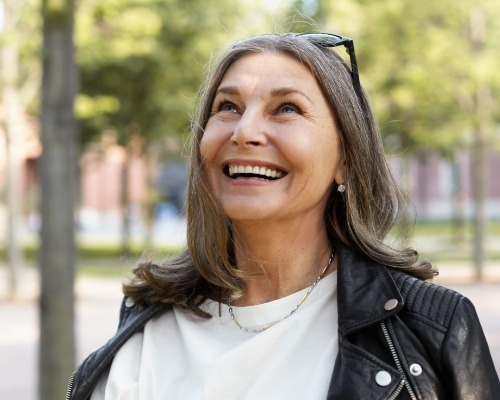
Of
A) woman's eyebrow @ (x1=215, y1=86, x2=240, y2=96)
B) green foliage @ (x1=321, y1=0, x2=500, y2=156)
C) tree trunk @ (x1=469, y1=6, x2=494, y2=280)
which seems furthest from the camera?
tree trunk @ (x1=469, y1=6, x2=494, y2=280)

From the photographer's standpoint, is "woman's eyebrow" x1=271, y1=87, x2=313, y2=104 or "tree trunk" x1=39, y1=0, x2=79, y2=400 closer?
"woman's eyebrow" x1=271, y1=87, x2=313, y2=104

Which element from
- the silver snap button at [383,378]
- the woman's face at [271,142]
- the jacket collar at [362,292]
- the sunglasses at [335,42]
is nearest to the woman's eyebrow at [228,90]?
the woman's face at [271,142]

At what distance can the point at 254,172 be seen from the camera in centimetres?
217

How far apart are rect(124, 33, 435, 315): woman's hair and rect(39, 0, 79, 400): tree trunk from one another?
3055mm

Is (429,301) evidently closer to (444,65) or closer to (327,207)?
(327,207)

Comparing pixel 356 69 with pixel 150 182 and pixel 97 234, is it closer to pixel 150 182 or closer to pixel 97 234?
pixel 150 182

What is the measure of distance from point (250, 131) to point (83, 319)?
38.0 ft

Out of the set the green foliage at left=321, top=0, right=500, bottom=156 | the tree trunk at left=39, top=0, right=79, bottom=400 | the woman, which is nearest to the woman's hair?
the woman

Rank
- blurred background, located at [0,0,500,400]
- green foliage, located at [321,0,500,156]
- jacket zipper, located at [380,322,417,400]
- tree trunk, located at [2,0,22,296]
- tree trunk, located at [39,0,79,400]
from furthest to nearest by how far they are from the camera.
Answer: green foliage, located at [321,0,500,156] → tree trunk, located at [2,0,22,296] → blurred background, located at [0,0,500,400] → tree trunk, located at [39,0,79,400] → jacket zipper, located at [380,322,417,400]

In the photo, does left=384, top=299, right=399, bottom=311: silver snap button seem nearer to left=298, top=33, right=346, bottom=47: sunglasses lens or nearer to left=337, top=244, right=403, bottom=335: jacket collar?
left=337, top=244, right=403, bottom=335: jacket collar

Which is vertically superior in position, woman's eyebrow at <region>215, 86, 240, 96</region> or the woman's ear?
woman's eyebrow at <region>215, 86, 240, 96</region>

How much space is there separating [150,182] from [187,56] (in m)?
8.01

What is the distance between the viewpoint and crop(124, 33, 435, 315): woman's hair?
2238 mm

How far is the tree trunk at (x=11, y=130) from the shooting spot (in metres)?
16.5
